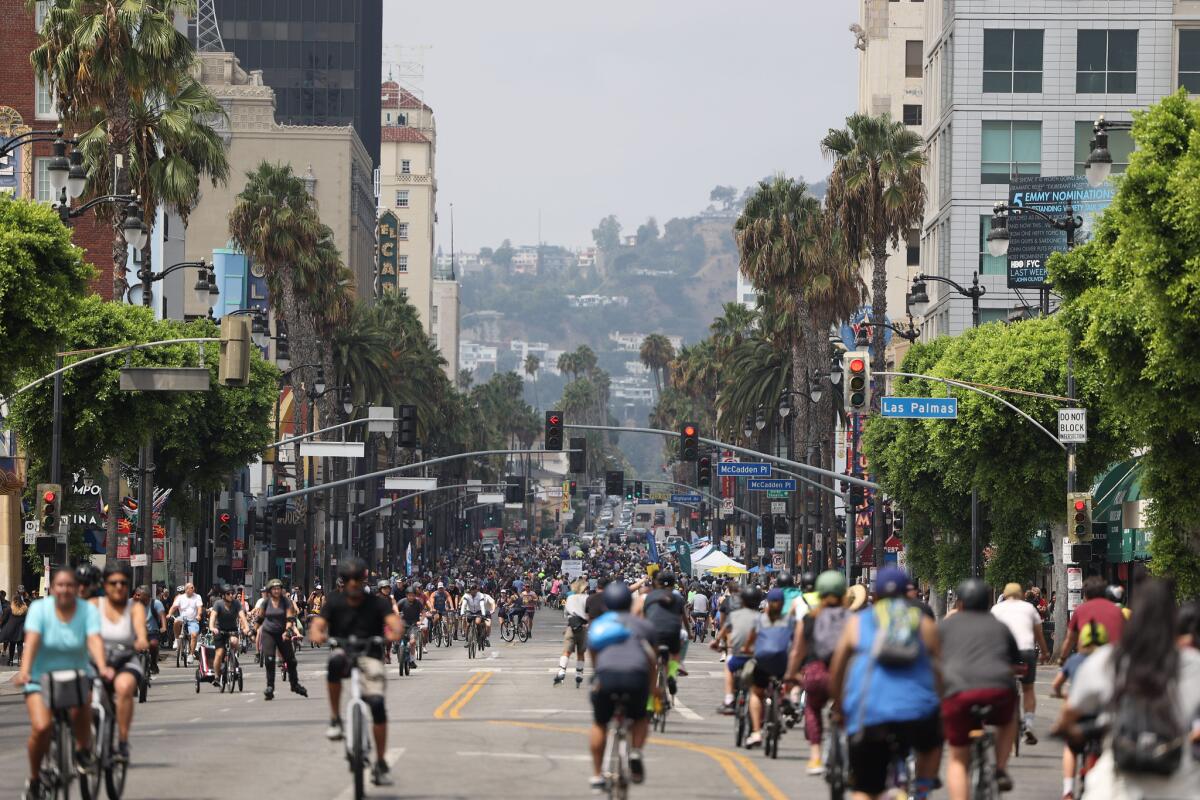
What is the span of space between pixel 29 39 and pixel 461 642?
80.2 feet

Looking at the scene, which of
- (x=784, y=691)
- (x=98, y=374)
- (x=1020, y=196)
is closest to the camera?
(x=784, y=691)

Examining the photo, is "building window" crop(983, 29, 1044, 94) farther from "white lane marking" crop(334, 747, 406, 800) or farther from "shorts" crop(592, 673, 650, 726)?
"shorts" crop(592, 673, 650, 726)

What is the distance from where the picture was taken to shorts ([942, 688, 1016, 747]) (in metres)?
14.0

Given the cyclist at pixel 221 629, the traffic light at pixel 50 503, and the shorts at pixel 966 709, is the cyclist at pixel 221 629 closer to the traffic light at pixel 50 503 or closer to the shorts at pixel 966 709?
the traffic light at pixel 50 503

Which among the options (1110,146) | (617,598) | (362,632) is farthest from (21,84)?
(617,598)

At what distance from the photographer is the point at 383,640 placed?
17.1 metres

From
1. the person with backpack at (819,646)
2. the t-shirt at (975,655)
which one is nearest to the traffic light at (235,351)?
the person with backpack at (819,646)

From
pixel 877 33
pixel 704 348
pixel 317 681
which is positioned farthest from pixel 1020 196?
pixel 704 348

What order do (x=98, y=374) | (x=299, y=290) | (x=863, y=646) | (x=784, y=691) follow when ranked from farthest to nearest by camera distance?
(x=299, y=290), (x=98, y=374), (x=784, y=691), (x=863, y=646)

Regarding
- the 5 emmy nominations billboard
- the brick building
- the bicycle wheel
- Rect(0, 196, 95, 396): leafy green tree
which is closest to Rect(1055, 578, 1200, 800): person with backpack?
the bicycle wheel

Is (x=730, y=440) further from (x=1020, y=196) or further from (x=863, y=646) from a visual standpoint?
(x=863, y=646)

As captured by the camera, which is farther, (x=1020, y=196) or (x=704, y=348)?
(x=704, y=348)

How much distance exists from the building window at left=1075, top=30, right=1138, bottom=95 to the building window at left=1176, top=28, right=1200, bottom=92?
1666mm

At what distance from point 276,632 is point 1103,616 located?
1673 centimetres
